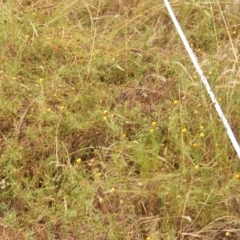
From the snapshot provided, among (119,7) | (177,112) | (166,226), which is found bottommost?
(166,226)

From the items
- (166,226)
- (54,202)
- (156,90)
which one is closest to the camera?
(166,226)

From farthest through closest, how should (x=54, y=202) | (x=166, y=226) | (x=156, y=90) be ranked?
(x=156, y=90), (x=54, y=202), (x=166, y=226)

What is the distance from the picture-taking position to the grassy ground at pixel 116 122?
1943mm

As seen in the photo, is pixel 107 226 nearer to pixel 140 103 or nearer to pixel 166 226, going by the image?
pixel 166 226

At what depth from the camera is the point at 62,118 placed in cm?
231

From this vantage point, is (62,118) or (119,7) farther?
(119,7)

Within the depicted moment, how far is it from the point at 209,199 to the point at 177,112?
0.48 metres

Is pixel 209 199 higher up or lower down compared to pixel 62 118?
lower down

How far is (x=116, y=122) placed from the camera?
7.54ft

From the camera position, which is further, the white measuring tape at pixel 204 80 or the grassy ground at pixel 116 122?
the white measuring tape at pixel 204 80

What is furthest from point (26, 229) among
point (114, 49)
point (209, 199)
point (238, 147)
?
point (114, 49)

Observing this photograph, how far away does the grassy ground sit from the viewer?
194 centimetres

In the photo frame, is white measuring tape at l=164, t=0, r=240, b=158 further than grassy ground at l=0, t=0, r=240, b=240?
Yes

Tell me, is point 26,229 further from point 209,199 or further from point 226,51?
point 226,51
